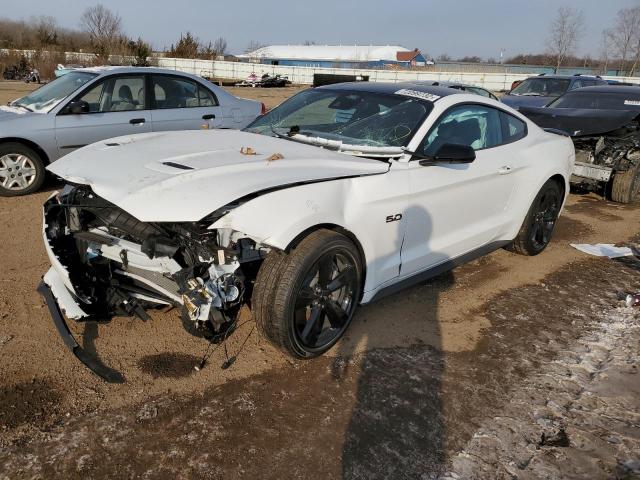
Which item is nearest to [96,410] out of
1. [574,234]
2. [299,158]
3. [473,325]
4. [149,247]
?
[149,247]

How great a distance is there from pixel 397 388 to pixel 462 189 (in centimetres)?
168

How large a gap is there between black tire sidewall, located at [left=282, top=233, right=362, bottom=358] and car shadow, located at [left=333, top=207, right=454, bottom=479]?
0.21 metres

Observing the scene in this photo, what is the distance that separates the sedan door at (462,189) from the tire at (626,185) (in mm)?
4102

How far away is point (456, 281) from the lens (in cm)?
481

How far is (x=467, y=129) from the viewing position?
4242 millimetres

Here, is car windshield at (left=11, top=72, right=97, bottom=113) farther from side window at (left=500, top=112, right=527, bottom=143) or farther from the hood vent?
side window at (left=500, top=112, right=527, bottom=143)

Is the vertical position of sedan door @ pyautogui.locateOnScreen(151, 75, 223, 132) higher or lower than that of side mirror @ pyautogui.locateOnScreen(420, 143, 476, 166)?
higher

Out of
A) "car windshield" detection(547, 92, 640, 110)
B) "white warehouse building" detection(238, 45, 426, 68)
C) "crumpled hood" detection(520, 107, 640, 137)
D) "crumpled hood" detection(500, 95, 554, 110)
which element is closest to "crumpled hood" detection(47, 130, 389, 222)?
"crumpled hood" detection(520, 107, 640, 137)

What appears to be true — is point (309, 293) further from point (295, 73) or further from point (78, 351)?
point (295, 73)

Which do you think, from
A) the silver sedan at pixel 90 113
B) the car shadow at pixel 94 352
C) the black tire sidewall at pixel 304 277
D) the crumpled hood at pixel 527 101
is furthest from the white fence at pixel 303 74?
the car shadow at pixel 94 352

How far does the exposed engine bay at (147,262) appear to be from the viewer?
9.73ft

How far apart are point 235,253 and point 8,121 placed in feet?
16.4

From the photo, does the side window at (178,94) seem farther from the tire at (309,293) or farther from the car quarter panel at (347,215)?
the tire at (309,293)

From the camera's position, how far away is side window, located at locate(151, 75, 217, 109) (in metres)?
7.29
